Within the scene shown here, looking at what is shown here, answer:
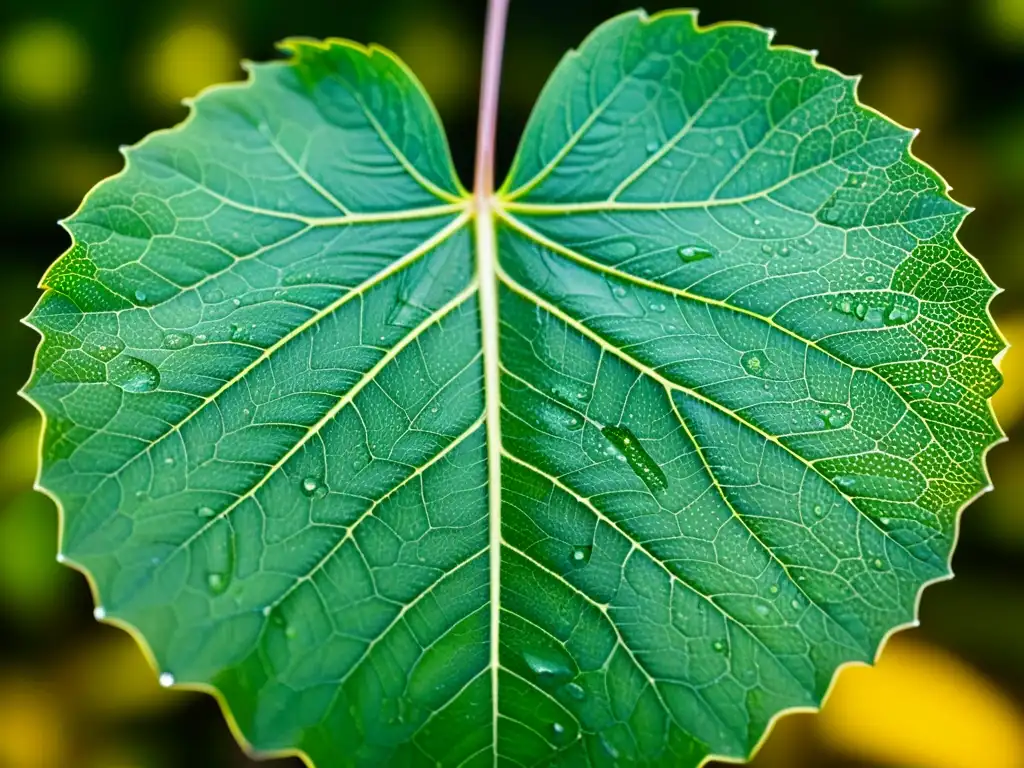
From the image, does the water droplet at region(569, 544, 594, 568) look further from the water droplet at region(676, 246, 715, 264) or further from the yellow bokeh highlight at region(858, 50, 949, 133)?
the yellow bokeh highlight at region(858, 50, 949, 133)

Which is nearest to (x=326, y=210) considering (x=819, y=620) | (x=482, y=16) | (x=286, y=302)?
(x=286, y=302)

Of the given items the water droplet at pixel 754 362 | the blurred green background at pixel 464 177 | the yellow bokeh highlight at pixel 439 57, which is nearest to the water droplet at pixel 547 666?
the water droplet at pixel 754 362

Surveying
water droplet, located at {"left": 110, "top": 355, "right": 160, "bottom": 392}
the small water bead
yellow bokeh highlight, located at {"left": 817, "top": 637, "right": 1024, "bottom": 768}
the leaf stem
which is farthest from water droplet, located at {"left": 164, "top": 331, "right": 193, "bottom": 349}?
yellow bokeh highlight, located at {"left": 817, "top": 637, "right": 1024, "bottom": 768}

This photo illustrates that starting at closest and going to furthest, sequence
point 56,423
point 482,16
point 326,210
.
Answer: point 56,423 < point 326,210 < point 482,16

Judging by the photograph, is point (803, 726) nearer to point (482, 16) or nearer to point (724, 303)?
point (724, 303)

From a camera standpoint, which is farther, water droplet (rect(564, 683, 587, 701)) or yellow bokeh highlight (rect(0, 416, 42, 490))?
yellow bokeh highlight (rect(0, 416, 42, 490))

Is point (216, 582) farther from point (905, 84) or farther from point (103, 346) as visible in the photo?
point (905, 84)

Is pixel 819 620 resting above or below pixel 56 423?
below
